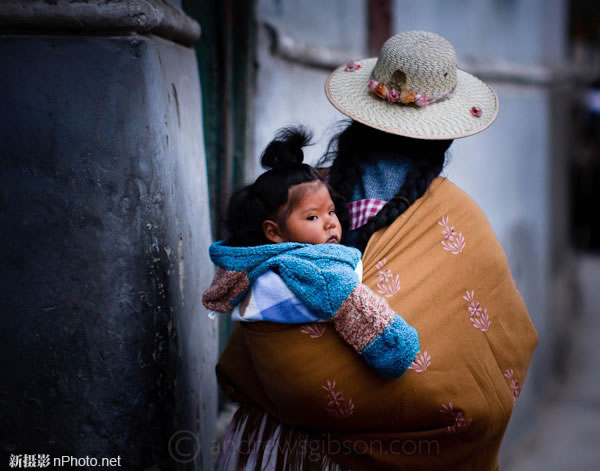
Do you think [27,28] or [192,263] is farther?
[192,263]

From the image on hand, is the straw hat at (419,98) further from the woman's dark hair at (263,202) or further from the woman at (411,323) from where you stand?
the woman's dark hair at (263,202)

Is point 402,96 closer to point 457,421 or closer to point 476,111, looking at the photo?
point 476,111

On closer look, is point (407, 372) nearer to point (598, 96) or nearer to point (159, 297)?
point (159, 297)

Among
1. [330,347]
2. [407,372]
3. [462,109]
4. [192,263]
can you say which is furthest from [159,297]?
[462,109]

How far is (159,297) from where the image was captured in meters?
2.33

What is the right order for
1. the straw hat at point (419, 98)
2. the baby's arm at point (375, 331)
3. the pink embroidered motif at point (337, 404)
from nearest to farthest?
the baby's arm at point (375, 331)
the pink embroidered motif at point (337, 404)
the straw hat at point (419, 98)

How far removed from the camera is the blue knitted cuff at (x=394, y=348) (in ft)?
6.05

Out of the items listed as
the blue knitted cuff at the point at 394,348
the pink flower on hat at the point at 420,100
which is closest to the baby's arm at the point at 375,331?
the blue knitted cuff at the point at 394,348

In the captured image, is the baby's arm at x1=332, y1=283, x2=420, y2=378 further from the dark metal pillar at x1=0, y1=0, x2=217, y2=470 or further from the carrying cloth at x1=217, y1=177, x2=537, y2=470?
the dark metal pillar at x1=0, y1=0, x2=217, y2=470

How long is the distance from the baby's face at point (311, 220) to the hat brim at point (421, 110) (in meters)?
0.33

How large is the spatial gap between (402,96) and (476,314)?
0.65m

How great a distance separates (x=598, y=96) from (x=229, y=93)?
2042 centimetres

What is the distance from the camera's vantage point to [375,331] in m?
1.84

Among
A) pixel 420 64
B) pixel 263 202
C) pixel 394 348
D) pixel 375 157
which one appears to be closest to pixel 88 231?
pixel 263 202
